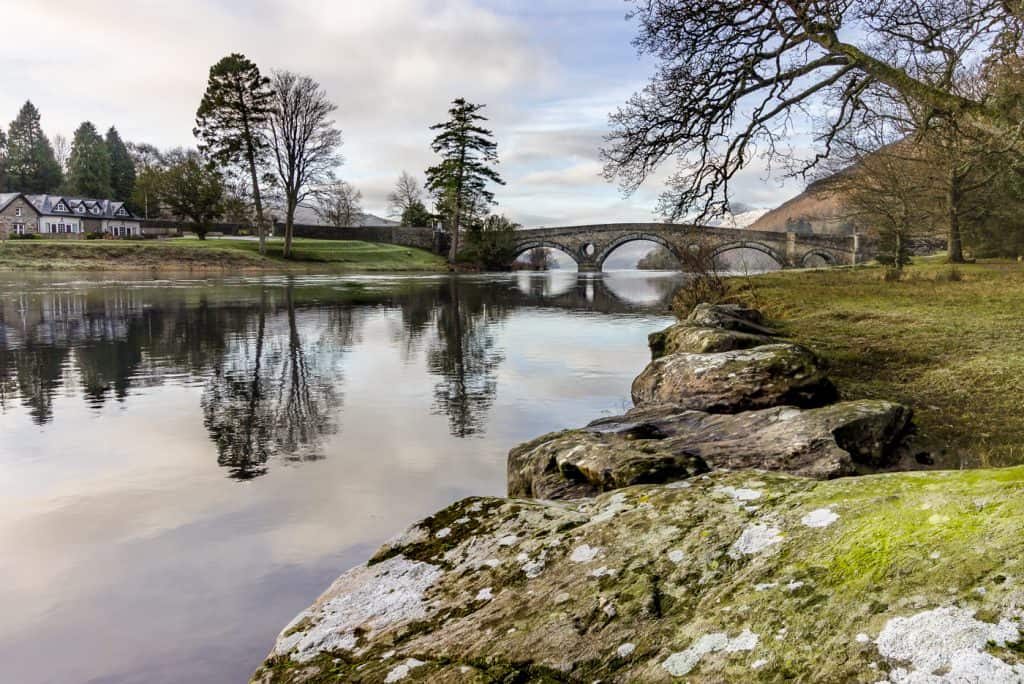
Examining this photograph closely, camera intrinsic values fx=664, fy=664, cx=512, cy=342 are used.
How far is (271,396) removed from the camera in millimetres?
10539

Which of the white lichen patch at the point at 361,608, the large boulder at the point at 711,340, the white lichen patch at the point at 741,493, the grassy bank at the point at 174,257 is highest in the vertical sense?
the grassy bank at the point at 174,257

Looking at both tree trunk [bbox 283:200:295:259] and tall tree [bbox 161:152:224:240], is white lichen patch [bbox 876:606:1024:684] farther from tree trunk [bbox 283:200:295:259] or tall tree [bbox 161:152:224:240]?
tall tree [bbox 161:152:224:240]

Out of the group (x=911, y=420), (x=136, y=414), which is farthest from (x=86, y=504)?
(x=911, y=420)

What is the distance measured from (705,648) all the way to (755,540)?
0.63m

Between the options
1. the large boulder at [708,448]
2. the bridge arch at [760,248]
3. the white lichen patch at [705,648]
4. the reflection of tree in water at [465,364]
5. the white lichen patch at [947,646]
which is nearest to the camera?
the white lichen patch at [947,646]

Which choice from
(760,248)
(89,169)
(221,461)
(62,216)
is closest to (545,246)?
(760,248)

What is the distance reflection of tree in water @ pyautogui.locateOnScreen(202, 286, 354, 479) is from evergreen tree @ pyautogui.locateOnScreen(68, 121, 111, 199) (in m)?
99.1

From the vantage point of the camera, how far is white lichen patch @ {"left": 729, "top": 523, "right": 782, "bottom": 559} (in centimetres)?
261

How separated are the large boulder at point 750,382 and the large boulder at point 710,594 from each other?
13.1 ft

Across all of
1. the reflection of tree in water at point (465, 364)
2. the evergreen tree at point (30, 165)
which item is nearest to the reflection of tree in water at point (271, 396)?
the reflection of tree in water at point (465, 364)

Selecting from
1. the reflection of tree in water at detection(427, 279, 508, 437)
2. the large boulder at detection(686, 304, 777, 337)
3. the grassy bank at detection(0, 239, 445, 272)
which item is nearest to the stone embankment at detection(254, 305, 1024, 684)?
the reflection of tree in water at detection(427, 279, 508, 437)

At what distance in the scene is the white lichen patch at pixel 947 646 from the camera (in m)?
1.75

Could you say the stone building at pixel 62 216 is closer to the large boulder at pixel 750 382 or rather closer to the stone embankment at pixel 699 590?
the large boulder at pixel 750 382

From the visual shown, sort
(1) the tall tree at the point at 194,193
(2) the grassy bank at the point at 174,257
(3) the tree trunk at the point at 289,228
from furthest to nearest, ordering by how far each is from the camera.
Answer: (1) the tall tree at the point at 194,193 → (3) the tree trunk at the point at 289,228 → (2) the grassy bank at the point at 174,257
